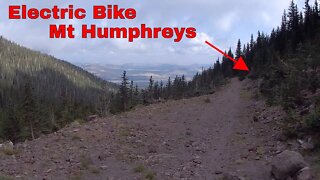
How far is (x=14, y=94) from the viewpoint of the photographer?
150 m

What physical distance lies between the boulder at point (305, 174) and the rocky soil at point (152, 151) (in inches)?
68.4

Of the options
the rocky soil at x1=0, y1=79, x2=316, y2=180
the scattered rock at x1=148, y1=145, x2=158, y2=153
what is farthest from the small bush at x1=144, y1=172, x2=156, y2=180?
the scattered rock at x1=148, y1=145, x2=158, y2=153

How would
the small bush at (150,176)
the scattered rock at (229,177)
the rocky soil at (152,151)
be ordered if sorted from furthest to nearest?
1. the rocky soil at (152,151)
2. the small bush at (150,176)
3. the scattered rock at (229,177)

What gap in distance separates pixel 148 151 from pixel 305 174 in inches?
306

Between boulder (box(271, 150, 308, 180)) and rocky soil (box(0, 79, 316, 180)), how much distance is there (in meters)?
0.90

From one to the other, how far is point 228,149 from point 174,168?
375cm

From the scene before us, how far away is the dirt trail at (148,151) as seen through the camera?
13086 mm

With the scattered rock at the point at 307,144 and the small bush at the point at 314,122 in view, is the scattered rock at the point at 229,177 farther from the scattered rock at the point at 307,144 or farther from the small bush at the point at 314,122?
the small bush at the point at 314,122

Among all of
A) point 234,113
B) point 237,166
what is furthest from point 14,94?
point 237,166

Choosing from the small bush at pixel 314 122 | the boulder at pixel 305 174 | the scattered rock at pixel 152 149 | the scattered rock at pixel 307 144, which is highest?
the small bush at pixel 314 122

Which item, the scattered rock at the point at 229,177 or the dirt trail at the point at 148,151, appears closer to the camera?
the scattered rock at the point at 229,177

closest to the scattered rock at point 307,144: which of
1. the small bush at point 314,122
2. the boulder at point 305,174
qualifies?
the small bush at point 314,122

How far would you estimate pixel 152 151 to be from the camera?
16188 millimetres

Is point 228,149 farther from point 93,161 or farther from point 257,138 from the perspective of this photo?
point 93,161
